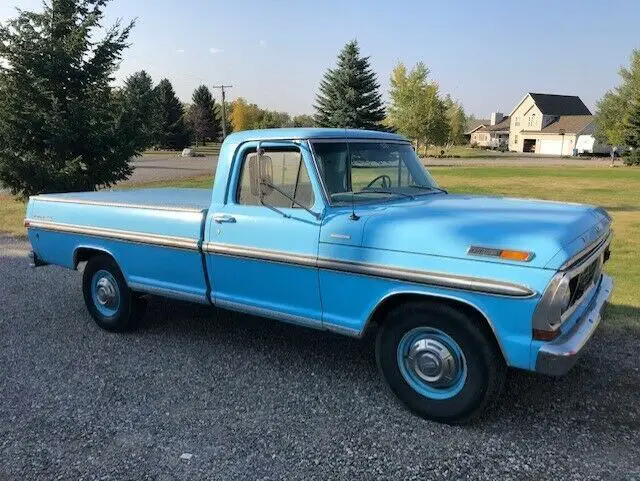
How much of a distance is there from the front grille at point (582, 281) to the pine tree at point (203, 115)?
79.9 meters

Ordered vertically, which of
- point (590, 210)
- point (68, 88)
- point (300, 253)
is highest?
point (68, 88)

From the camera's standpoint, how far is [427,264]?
11.3 ft

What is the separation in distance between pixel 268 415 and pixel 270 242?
1.23m

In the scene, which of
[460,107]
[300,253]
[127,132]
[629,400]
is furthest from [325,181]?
[460,107]

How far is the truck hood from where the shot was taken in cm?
320

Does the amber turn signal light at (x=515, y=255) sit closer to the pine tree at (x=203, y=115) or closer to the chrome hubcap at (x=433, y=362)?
the chrome hubcap at (x=433, y=362)

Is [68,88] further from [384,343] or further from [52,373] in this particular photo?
[384,343]

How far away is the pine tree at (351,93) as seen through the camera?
34.6 m

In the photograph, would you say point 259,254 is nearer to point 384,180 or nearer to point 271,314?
point 271,314

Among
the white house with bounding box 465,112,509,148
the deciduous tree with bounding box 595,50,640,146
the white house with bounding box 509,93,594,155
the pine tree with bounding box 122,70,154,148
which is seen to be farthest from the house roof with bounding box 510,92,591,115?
the pine tree with bounding box 122,70,154,148

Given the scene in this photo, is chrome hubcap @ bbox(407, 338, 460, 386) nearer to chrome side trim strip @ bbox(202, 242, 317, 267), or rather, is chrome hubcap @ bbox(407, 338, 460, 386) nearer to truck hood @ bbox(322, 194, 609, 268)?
truck hood @ bbox(322, 194, 609, 268)

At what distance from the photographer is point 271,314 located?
169 inches

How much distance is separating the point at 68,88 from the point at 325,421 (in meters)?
9.24

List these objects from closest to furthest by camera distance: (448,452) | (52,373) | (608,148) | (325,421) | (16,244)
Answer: (448,452), (325,421), (52,373), (16,244), (608,148)
